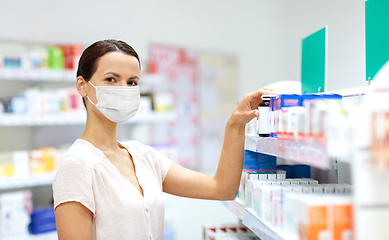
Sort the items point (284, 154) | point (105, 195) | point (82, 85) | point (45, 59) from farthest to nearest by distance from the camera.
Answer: point (45, 59) → point (82, 85) → point (105, 195) → point (284, 154)

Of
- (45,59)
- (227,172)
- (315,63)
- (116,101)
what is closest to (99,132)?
(116,101)

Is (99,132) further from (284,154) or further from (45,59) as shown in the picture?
(45,59)

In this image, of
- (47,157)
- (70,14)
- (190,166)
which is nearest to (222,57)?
(190,166)

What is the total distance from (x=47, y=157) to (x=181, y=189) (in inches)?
80.8

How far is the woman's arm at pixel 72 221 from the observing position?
143 centimetres

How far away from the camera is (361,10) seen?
3.49 metres

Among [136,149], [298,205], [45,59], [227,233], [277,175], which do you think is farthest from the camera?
[45,59]

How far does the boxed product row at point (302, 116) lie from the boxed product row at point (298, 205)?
0.18 metres

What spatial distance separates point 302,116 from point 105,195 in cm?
98

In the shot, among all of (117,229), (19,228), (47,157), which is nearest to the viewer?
(117,229)

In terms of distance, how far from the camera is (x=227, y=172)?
6.05 ft

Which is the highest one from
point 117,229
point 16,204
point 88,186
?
point 88,186

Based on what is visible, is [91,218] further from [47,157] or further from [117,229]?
[47,157]

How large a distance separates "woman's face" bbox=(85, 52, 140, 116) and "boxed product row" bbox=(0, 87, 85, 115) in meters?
1.88
